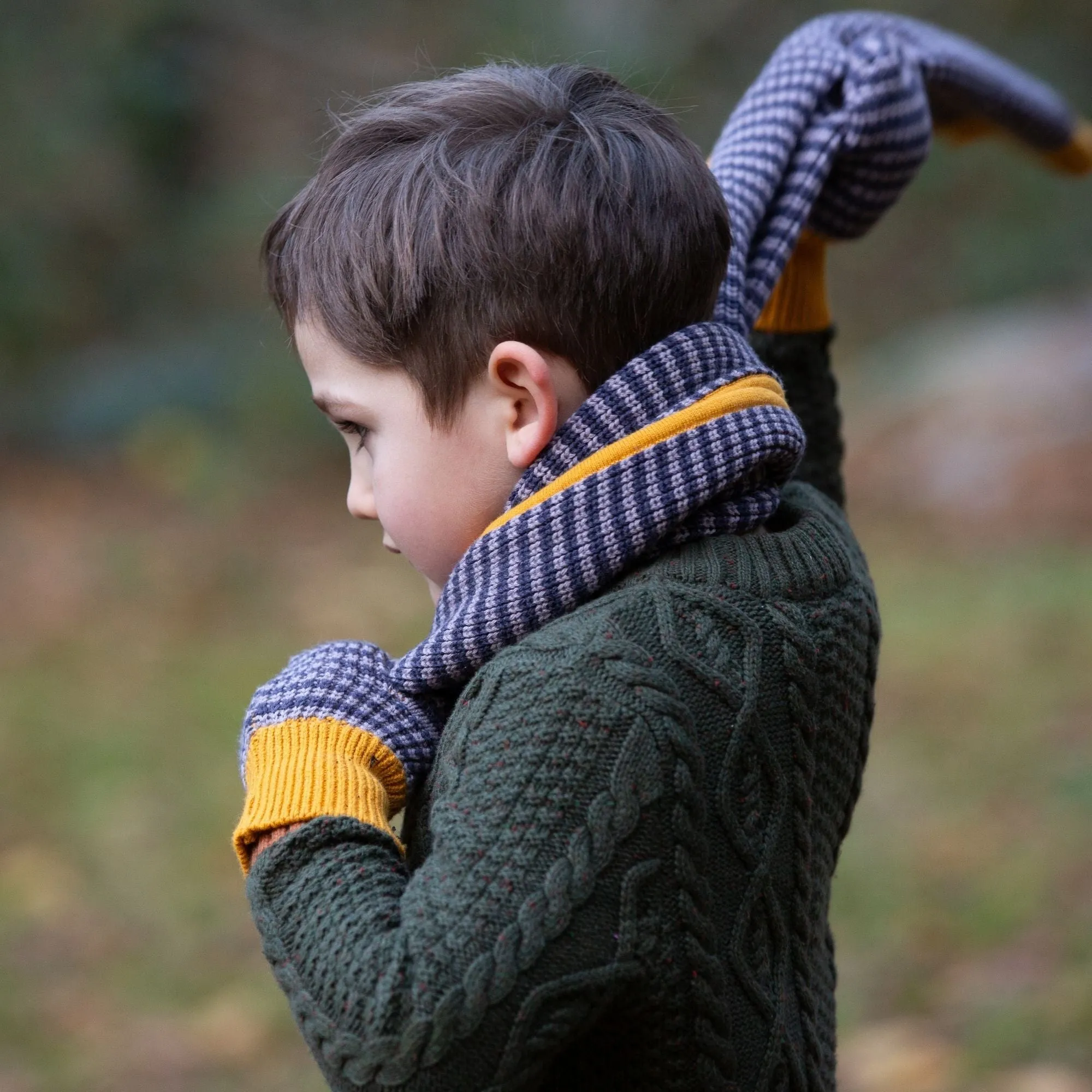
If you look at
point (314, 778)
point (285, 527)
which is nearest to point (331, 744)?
point (314, 778)

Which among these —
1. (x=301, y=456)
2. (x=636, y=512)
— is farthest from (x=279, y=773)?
(x=301, y=456)

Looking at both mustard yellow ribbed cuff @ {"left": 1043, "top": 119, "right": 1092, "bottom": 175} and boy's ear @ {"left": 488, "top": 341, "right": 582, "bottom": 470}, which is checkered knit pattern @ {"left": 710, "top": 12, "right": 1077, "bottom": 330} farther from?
mustard yellow ribbed cuff @ {"left": 1043, "top": 119, "right": 1092, "bottom": 175}

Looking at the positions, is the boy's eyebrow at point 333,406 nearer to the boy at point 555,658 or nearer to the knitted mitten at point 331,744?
the boy at point 555,658

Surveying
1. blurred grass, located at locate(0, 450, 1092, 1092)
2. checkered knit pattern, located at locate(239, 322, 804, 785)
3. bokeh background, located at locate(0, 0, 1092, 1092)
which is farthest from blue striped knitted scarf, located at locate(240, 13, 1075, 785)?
blurred grass, located at locate(0, 450, 1092, 1092)

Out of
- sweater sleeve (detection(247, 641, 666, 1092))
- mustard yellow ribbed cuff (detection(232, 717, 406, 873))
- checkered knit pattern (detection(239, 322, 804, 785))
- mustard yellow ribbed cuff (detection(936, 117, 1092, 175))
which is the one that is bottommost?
sweater sleeve (detection(247, 641, 666, 1092))

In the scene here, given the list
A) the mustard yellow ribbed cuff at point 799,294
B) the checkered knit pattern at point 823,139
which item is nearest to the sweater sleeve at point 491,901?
the checkered knit pattern at point 823,139

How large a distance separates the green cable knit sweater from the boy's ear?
149 mm

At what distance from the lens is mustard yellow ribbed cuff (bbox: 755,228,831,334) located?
1744 millimetres

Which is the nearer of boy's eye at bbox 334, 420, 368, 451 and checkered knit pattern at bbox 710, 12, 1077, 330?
boy's eye at bbox 334, 420, 368, 451

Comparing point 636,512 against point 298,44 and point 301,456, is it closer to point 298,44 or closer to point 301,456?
point 301,456

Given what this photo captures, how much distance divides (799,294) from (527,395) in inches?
25.5

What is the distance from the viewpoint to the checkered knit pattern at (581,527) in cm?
→ 116

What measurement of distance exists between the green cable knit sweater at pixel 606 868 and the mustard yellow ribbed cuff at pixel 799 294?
58cm

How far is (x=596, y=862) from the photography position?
1.05 m
